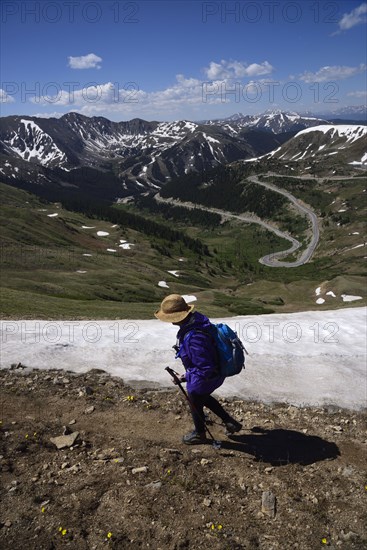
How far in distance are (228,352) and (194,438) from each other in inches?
133

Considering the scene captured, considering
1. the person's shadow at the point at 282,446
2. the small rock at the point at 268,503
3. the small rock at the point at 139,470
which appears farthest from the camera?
the person's shadow at the point at 282,446

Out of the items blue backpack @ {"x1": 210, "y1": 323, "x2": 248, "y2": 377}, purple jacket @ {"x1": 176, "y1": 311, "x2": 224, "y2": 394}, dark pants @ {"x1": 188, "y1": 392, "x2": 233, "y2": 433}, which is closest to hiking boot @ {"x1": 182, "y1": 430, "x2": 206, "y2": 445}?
dark pants @ {"x1": 188, "y1": 392, "x2": 233, "y2": 433}

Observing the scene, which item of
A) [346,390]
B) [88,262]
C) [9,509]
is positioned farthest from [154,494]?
[88,262]

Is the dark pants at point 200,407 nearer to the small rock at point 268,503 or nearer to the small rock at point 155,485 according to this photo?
the small rock at point 155,485

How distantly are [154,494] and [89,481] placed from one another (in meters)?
1.80

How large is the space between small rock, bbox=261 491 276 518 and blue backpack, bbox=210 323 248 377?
3109 millimetres

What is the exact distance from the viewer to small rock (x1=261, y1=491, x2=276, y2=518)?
9469 millimetres

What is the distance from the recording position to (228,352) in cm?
1091

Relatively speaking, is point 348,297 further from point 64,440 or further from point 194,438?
point 64,440

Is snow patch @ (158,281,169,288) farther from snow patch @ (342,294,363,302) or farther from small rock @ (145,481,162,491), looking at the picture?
small rock @ (145,481,162,491)

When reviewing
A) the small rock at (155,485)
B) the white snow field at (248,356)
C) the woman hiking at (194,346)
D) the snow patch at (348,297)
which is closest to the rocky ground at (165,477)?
the small rock at (155,485)

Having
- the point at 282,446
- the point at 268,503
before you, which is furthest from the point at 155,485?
the point at 282,446

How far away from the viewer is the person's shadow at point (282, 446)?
465 inches

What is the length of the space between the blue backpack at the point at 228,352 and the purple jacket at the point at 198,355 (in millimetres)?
178
